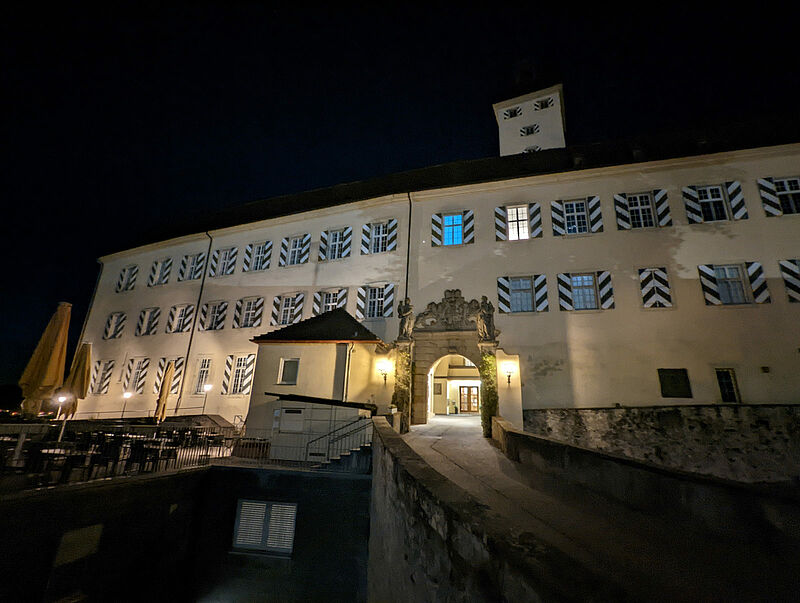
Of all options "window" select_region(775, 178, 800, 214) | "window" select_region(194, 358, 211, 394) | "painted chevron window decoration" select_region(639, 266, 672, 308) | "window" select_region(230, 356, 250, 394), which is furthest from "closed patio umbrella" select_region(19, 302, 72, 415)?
"window" select_region(775, 178, 800, 214)

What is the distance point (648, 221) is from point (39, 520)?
59.0 feet

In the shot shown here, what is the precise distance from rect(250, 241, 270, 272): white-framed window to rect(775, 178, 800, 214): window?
20.9m

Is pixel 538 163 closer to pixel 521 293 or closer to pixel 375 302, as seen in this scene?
pixel 521 293

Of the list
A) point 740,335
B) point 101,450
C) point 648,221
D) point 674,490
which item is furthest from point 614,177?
point 101,450

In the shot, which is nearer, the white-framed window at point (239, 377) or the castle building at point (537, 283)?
the castle building at point (537, 283)

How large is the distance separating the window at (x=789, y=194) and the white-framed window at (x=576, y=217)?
599cm

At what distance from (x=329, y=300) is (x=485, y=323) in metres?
7.99

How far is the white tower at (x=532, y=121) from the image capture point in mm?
22984

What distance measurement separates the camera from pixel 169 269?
2173 cm

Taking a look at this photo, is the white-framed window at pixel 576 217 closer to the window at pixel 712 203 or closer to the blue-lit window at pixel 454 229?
the window at pixel 712 203

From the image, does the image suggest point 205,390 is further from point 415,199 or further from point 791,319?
point 791,319

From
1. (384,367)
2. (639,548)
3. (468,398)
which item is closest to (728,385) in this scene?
(384,367)

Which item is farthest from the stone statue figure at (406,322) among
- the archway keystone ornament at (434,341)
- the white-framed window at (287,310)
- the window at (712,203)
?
the window at (712,203)

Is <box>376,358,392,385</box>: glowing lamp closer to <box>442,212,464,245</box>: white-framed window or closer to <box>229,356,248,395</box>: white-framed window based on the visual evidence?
<box>442,212,464,245</box>: white-framed window
